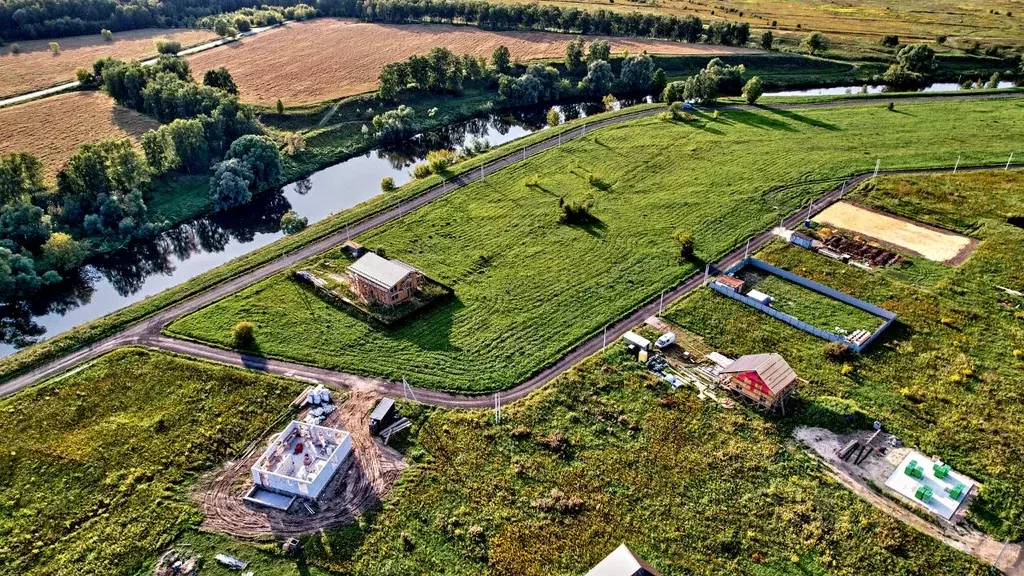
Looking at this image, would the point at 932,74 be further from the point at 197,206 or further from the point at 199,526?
the point at 199,526

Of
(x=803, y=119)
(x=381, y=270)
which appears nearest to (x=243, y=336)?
(x=381, y=270)

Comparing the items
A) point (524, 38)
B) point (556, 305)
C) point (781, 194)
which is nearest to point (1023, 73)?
point (781, 194)

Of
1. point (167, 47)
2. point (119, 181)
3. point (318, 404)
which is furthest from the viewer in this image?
point (167, 47)

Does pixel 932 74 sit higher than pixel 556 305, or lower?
higher

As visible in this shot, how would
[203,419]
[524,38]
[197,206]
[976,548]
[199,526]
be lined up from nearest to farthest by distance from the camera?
[976,548] < [199,526] < [203,419] < [197,206] < [524,38]

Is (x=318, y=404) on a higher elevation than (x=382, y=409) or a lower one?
lower

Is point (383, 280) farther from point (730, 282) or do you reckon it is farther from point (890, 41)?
point (890, 41)

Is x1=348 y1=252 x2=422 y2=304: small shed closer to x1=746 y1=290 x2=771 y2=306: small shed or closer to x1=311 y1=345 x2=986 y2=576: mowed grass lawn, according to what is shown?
x1=311 y1=345 x2=986 y2=576: mowed grass lawn
